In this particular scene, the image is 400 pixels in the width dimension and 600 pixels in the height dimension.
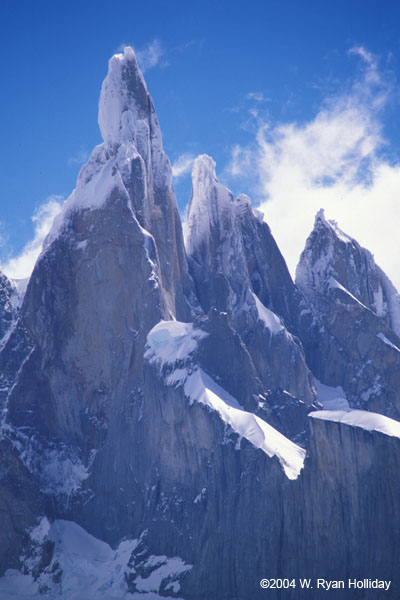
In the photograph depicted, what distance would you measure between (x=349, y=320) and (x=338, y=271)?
9.41 metres

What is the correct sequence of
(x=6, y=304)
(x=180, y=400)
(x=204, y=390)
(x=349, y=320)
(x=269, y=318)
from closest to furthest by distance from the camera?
(x=204, y=390), (x=180, y=400), (x=269, y=318), (x=349, y=320), (x=6, y=304)

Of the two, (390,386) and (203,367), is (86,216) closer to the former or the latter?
(203,367)

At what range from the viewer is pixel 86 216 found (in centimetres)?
13562

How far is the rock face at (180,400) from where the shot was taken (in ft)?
367

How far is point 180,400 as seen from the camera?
123 meters

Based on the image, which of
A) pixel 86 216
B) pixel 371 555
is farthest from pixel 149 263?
pixel 371 555

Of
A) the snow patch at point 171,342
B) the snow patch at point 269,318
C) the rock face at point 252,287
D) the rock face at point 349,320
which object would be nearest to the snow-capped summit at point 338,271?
the rock face at point 349,320

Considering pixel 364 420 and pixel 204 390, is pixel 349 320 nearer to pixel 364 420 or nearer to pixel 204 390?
pixel 204 390

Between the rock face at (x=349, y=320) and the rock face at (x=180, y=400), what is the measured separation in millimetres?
265

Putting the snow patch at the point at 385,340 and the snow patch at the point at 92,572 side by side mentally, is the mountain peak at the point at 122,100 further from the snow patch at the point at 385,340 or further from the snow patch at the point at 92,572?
the snow patch at the point at 92,572

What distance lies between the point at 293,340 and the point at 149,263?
2039cm

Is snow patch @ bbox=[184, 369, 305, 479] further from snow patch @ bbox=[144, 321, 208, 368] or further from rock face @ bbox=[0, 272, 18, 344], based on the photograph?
rock face @ bbox=[0, 272, 18, 344]

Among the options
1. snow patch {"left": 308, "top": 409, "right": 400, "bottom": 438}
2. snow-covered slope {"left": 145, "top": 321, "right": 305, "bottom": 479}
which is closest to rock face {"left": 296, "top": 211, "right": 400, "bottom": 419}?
snow-covered slope {"left": 145, "top": 321, "right": 305, "bottom": 479}

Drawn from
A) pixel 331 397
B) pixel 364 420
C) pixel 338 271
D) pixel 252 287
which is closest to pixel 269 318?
pixel 252 287
